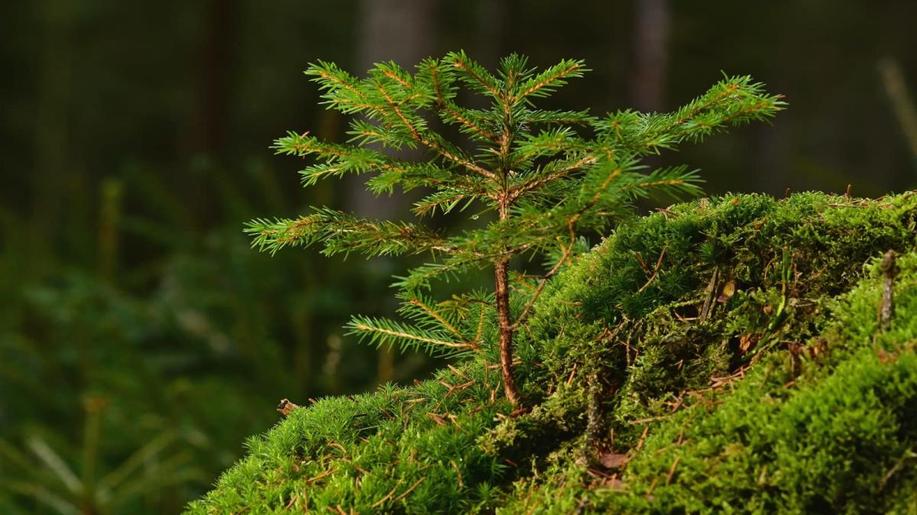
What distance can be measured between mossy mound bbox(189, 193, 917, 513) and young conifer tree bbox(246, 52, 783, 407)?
0.44ft

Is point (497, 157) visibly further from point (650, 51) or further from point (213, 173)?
point (650, 51)

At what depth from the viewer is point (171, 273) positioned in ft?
21.4

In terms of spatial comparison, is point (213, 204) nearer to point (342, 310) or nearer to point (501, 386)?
point (342, 310)

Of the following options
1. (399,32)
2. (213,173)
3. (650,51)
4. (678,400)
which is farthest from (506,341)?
(650,51)

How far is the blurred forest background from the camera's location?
190 inches

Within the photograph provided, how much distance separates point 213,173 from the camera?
18.3 ft

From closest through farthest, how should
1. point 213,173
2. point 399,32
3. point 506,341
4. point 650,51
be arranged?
point 506,341 → point 213,173 → point 399,32 → point 650,51

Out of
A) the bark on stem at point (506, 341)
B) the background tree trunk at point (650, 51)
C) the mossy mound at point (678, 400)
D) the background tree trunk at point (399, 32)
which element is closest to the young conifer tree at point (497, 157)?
the bark on stem at point (506, 341)

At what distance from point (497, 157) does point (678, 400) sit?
56cm

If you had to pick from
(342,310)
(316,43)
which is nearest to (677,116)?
(342,310)

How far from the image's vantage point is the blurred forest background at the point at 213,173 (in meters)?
4.82

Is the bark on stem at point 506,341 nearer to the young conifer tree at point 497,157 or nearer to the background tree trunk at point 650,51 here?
the young conifer tree at point 497,157

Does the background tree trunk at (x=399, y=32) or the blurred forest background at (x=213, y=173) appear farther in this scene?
the background tree trunk at (x=399, y=32)

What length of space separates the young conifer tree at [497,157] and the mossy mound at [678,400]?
0.13m
